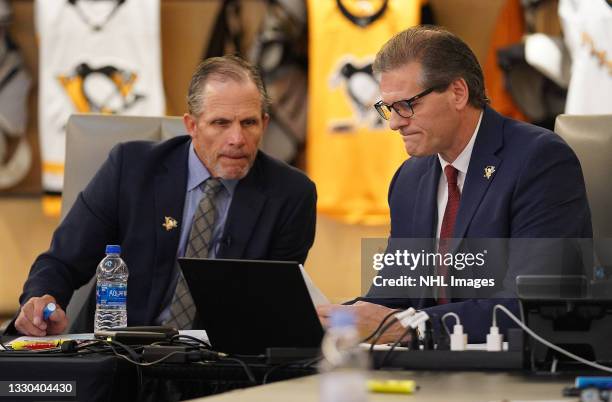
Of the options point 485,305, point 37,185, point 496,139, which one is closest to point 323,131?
point 37,185

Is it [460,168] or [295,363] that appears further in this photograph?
[460,168]

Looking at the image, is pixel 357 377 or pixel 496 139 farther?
pixel 496 139

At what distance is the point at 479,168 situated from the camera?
9.32 ft

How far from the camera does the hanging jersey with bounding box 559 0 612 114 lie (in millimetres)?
4766

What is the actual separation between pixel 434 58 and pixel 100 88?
2.95m

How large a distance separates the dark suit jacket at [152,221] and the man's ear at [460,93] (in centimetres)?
68

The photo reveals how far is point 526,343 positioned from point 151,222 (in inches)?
58.9

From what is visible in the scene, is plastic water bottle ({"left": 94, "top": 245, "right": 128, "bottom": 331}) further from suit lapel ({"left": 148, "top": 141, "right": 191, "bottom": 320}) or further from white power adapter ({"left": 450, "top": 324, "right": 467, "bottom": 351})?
white power adapter ({"left": 450, "top": 324, "right": 467, "bottom": 351})

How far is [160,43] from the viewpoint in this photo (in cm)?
575

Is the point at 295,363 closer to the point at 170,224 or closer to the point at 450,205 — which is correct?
the point at 450,205

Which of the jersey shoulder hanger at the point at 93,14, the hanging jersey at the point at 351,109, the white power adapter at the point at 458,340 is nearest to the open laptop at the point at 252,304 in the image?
the white power adapter at the point at 458,340

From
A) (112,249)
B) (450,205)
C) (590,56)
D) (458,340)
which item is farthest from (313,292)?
(590,56)

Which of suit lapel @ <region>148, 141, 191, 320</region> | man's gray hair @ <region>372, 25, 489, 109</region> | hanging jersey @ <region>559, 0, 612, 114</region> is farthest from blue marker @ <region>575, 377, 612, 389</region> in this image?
hanging jersey @ <region>559, 0, 612, 114</region>

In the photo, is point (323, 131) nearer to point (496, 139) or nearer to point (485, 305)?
point (496, 139)
